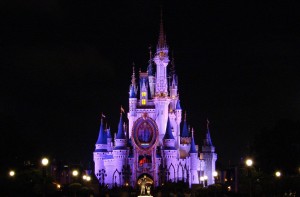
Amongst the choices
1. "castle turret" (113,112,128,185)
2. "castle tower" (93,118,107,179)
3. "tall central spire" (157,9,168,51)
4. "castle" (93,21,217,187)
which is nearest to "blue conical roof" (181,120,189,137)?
"castle" (93,21,217,187)

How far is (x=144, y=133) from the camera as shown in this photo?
13788 cm

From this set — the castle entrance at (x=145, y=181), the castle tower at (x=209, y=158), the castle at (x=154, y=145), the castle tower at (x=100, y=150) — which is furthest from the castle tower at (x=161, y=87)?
the castle tower at (x=100, y=150)

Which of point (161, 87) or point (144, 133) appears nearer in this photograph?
point (144, 133)

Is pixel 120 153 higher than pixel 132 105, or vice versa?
pixel 132 105

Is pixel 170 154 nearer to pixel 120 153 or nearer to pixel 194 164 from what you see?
pixel 194 164

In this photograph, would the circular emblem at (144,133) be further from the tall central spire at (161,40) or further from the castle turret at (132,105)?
the tall central spire at (161,40)

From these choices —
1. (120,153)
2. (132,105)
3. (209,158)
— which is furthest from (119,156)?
(209,158)

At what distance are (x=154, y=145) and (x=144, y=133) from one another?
3.64 meters

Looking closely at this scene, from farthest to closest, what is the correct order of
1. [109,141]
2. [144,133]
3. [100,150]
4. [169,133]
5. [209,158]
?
[109,141] < [209,158] < [100,150] < [144,133] < [169,133]

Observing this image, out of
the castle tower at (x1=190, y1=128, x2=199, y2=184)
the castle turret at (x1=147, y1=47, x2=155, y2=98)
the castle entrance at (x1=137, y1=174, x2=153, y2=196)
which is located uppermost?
the castle turret at (x1=147, y1=47, x2=155, y2=98)

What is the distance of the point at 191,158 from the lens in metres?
138

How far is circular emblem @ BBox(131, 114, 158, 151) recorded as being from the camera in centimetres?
13612

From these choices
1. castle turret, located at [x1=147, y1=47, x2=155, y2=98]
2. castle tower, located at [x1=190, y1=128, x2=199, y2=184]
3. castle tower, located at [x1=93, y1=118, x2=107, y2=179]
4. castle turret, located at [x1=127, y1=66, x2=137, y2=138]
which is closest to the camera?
castle tower, located at [x1=190, y1=128, x2=199, y2=184]

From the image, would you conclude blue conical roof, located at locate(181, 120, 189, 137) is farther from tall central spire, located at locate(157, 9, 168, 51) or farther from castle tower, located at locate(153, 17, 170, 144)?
tall central spire, located at locate(157, 9, 168, 51)
